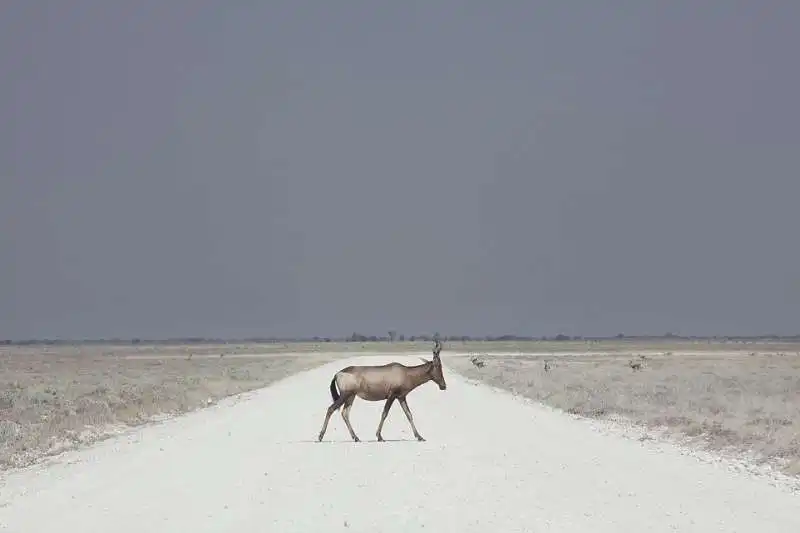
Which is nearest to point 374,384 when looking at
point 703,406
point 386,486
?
point 386,486

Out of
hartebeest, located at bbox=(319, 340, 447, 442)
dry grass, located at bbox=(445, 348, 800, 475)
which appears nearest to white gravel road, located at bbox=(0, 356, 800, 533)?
hartebeest, located at bbox=(319, 340, 447, 442)

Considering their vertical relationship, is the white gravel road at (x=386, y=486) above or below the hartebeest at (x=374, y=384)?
below

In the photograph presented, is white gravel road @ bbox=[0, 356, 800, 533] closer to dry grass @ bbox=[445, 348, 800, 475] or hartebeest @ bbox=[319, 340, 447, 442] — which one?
hartebeest @ bbox=[319, 340, 447, 442]

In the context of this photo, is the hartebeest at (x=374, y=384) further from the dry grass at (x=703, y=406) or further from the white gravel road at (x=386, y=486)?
the dry grass at (x=703, y=406)

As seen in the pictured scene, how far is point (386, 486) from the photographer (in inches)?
639

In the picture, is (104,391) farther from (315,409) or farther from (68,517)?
(68,517)

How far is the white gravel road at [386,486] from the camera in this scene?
12953 mm

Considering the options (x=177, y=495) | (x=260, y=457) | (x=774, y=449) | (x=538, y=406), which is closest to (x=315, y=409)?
(x=538, y=406)

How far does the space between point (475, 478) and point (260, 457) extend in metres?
5.04

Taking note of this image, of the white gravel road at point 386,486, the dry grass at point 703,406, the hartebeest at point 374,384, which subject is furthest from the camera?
the hartebeest at point 374,384

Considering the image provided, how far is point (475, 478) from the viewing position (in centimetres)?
1709

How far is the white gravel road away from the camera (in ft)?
42.5

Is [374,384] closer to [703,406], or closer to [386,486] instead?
[386,486]

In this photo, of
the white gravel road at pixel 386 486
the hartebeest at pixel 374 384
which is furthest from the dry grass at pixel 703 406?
the hartebeest at pixel 374 384
